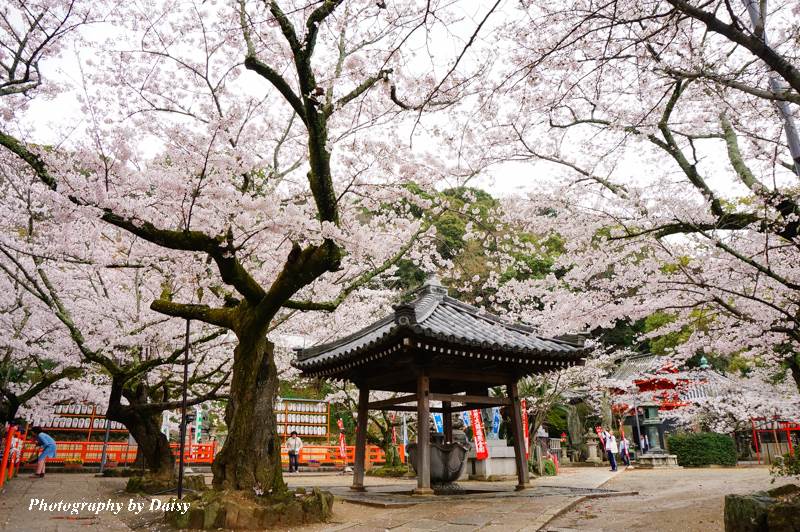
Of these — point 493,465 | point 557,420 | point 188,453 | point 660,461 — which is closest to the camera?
point 493,465

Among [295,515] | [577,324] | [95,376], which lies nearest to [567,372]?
[577,324]

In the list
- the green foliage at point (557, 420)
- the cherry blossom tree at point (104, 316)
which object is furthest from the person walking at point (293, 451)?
the green foliage at point (557, 420)

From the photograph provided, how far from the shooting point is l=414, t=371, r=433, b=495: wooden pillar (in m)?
8.34

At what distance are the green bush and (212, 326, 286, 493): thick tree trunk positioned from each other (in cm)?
1827

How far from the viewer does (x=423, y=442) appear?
849cm

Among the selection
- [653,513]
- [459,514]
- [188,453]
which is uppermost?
[459,514]

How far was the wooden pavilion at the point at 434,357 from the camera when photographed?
26.9ft

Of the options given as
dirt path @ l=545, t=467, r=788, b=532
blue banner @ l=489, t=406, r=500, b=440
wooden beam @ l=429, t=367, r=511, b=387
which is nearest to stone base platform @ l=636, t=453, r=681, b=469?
blue banner @ l=489, t=406, r=500, b=440

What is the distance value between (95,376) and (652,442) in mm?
23767

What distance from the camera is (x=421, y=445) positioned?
27.8 feet

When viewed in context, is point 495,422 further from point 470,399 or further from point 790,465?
Result: point 790,465

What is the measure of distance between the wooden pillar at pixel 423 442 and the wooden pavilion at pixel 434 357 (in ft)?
0.05

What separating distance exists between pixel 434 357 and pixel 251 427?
340 centimetres

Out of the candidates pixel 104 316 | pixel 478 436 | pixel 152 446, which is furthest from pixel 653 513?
pixel 104 316
